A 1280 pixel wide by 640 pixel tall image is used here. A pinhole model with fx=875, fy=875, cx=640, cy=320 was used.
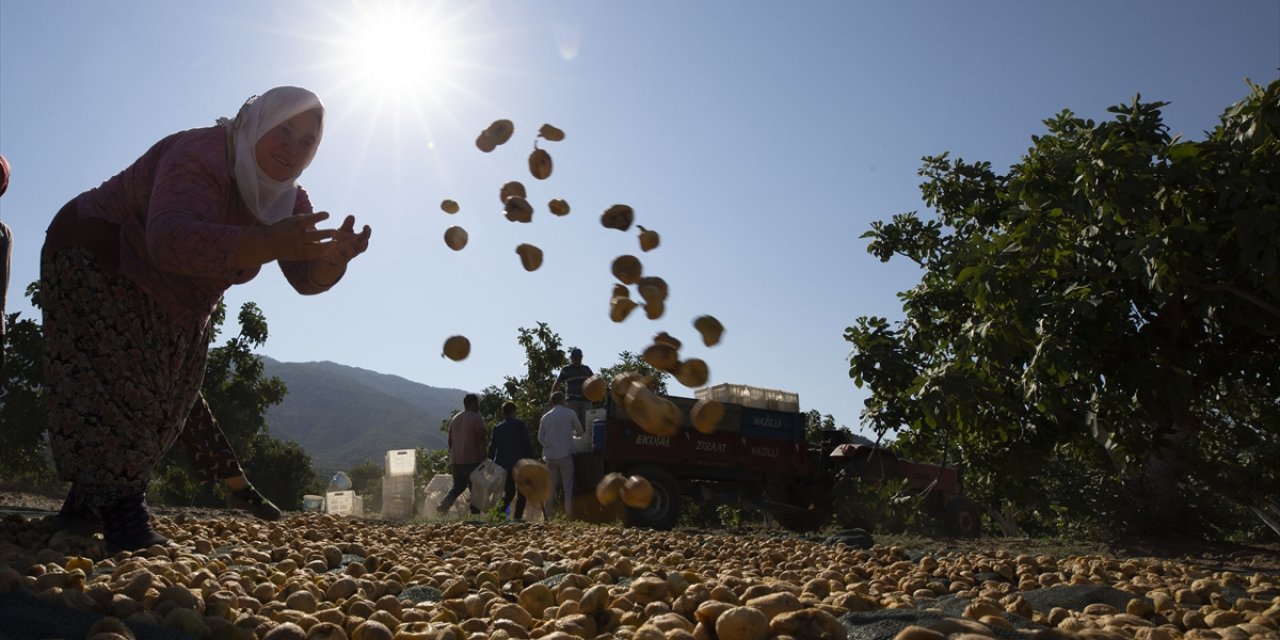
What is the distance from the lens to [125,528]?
272 cm

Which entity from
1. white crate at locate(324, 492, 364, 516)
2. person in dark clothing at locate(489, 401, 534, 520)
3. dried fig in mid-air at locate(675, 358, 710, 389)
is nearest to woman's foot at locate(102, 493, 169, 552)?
dried fig in mid-air at locate(675, 358, 710, 389)

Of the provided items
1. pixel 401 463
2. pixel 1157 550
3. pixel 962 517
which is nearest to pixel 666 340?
pixel 1157 550

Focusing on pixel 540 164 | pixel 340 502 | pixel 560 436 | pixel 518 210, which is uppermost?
pixel 540 164

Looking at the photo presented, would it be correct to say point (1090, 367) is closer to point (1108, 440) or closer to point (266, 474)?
point (1108, 440)

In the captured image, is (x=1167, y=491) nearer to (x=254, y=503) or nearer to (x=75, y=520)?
(x=254, y=503)

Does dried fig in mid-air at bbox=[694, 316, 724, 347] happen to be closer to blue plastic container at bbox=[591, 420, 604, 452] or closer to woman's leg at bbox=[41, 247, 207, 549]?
woman's leg at bbox=[41, 247, 207, 549]

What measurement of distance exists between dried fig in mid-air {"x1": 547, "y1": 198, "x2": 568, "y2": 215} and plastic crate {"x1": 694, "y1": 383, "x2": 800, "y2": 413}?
5341mm

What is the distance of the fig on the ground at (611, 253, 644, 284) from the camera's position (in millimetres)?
3762

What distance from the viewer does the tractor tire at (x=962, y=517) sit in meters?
11.3

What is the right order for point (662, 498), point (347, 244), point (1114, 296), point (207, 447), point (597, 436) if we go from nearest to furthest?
point (347, 244), point (207, 447), point (1114, 296), point (662, 498), point (597, 436)

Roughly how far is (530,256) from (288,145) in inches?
51.7

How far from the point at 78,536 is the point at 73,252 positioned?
86 cm

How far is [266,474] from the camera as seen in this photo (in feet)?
78.0

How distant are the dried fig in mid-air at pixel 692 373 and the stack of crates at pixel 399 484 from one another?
6.25 m
